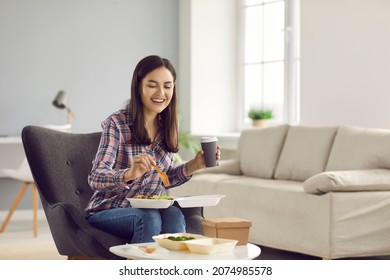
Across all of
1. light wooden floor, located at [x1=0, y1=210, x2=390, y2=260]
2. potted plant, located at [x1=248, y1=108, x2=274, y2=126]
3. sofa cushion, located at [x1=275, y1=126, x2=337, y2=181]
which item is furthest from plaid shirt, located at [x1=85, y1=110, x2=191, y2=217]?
potted plant, located at [x1=248, y1=108, x2=274, y2=126]

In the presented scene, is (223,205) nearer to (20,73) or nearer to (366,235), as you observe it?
(366,235)

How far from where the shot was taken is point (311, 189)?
14.1 feet

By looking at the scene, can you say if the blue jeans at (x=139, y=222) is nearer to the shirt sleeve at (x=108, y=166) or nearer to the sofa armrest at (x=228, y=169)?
the shirt sleeve at (x=108, y=166)

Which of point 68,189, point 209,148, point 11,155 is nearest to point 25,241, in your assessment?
point 11,155

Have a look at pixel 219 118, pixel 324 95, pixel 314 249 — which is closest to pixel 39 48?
pixel 219 118

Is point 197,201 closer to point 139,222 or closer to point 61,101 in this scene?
point 139,222

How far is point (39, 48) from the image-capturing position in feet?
22.2

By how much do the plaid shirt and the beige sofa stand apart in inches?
55.0

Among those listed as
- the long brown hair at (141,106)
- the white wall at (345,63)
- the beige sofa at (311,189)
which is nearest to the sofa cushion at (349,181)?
the beige sofa at (311,189)

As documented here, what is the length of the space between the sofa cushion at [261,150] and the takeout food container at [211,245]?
2.94 m

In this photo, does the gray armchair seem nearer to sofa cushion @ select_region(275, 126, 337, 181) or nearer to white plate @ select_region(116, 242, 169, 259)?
white plate @ select_region(116, 242, 169, 259)

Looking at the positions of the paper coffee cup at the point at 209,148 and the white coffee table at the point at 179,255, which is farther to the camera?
the paper coffee cup at the point at 209,148

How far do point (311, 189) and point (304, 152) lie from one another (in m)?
0.83

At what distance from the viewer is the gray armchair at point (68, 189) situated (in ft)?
9.68
